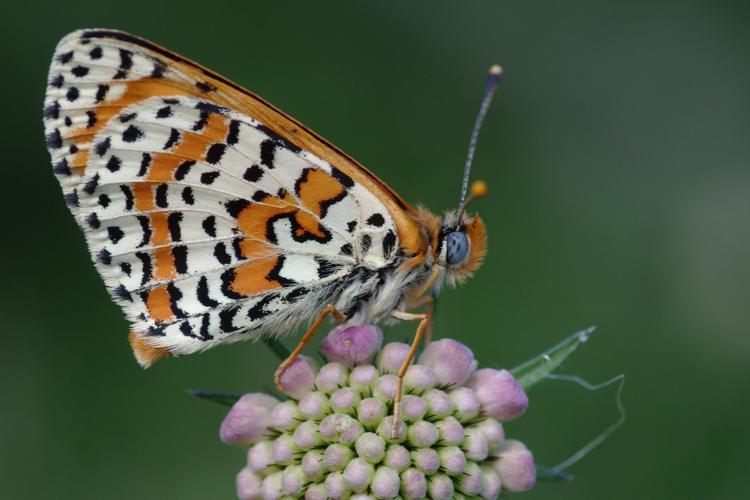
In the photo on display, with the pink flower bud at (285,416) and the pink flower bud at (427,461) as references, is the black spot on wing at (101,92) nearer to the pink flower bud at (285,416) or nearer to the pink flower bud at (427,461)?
the pink flower bud at (285,416)

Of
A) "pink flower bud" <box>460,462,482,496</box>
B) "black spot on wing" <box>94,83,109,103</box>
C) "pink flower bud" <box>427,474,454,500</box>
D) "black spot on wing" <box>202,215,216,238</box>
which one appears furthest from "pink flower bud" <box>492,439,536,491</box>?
"black spot on wing" <box>94,83,109,103</box>

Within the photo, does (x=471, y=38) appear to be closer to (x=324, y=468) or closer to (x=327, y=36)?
(x=327, y=36)

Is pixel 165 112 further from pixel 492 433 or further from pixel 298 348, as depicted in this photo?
pixel 492 433

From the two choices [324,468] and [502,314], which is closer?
[324,468]

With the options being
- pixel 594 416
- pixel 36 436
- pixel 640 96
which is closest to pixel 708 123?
pixel 640 96

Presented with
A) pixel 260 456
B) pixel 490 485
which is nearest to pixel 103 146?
pixel 260 456

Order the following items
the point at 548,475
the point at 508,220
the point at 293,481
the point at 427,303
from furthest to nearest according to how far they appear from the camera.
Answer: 1. the point at 508,220
2. the point at 427,303
3. the point at 548,475
4. the point at 293,481

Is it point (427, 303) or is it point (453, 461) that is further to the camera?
point (427, 303)
